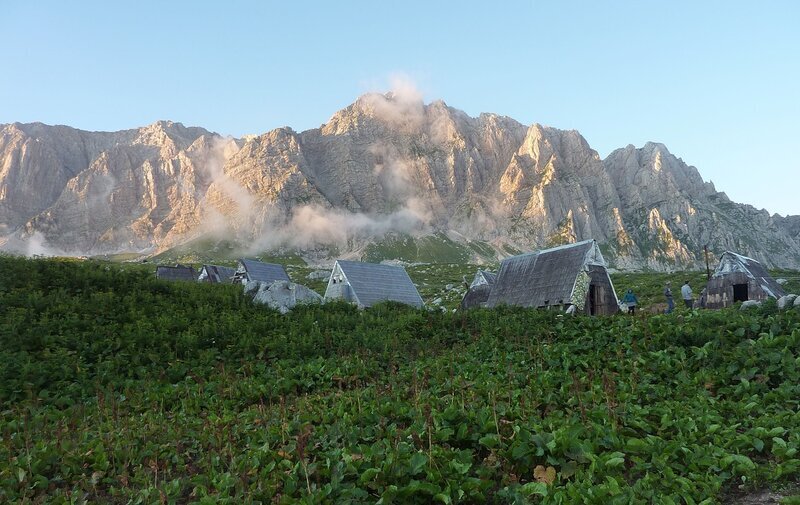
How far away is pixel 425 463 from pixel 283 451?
2419 millimetres

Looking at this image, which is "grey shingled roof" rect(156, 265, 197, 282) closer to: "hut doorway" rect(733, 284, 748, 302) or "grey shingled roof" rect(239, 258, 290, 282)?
"grey shingled roof" rect(239, 258, 290, 282)

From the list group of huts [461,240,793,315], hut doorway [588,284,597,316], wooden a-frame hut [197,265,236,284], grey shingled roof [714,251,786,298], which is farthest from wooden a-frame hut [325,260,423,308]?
grey shingled roof [714,251,786,298]

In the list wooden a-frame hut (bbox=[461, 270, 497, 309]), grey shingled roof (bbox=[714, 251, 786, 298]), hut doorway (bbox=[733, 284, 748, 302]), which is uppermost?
grey shingled roof (bbox=[714, 251, 786, 298])

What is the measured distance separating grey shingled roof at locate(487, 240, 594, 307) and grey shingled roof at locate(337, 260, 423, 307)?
9804mm

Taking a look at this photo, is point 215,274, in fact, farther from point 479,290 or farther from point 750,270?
point 750,270

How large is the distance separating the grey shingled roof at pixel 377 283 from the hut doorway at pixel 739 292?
2422cm

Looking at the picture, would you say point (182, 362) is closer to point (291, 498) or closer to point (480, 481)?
point (291, 498)

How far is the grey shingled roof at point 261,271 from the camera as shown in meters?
52.1

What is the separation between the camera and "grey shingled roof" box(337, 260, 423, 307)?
146ft

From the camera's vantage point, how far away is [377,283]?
46625 mm

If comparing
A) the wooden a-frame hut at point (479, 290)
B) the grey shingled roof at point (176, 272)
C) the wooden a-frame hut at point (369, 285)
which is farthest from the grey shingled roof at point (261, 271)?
the wooden a-frame hut at point (479, 290)

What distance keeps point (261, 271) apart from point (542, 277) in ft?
105

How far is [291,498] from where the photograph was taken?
19.4 ft

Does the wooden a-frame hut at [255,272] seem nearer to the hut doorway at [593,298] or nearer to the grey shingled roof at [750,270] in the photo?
the hut doorway at [593,298]
